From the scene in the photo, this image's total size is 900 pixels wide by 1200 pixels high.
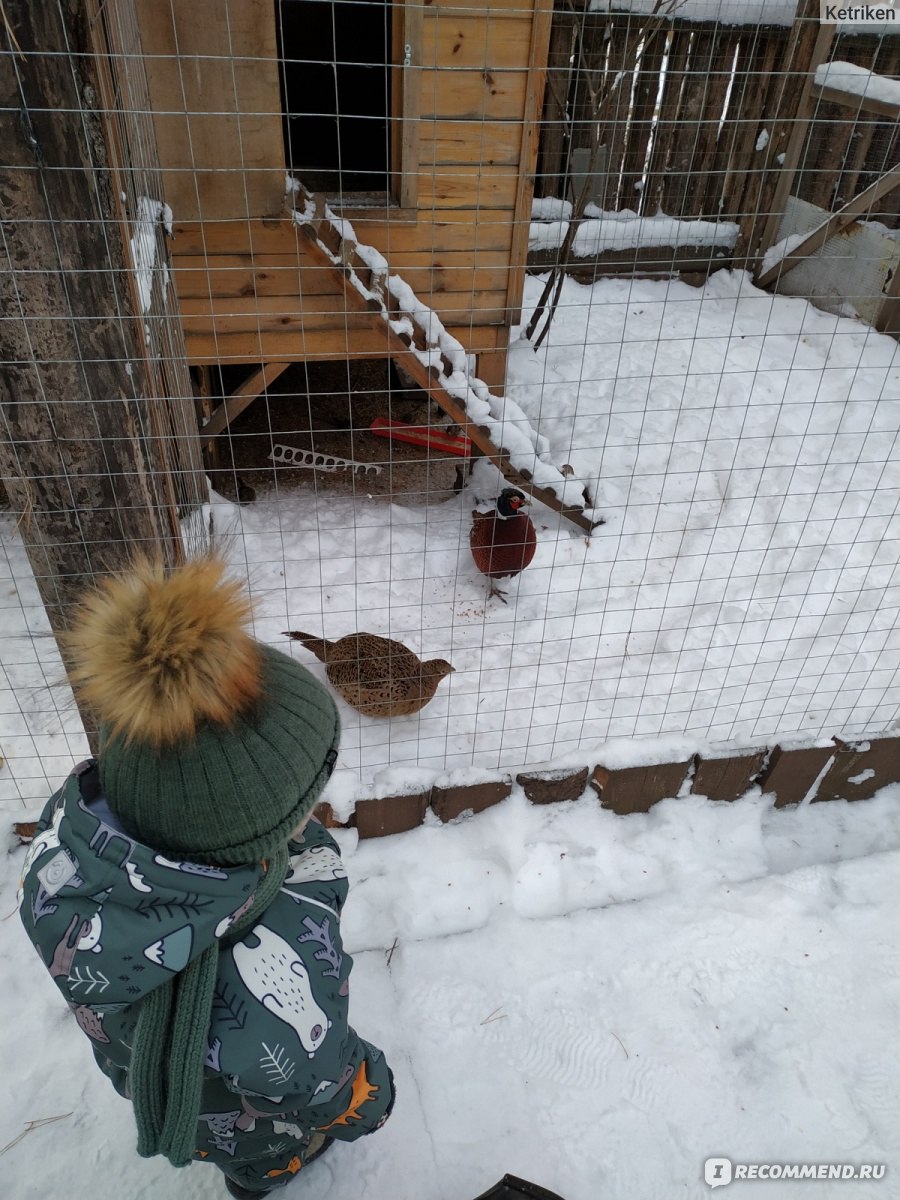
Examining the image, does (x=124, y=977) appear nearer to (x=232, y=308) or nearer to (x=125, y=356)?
(x=125, y=356)

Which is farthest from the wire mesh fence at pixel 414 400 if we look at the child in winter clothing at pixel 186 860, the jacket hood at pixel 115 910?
the jacket hood at pixel 115 910

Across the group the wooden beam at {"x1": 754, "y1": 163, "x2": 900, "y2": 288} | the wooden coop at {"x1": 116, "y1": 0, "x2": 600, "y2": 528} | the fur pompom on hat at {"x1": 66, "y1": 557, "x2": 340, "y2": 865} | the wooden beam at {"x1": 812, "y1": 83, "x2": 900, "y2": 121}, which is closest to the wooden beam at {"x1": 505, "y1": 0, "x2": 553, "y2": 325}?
the wooden coop at {"x1": 116, "y1": 0, "x2": 600, "y2": 528}

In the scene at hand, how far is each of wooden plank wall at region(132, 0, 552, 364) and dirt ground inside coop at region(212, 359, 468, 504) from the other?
1.27ft

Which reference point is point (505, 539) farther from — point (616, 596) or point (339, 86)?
point (339, 86)

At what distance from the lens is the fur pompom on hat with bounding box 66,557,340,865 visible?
0.91 metres

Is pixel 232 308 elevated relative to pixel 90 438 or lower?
lower

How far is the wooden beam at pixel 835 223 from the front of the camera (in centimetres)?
496

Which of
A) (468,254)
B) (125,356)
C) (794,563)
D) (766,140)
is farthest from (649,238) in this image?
(125,356)

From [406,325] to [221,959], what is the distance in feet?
9.13

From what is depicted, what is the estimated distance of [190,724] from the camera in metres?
0.91

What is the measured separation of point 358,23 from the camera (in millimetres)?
5020

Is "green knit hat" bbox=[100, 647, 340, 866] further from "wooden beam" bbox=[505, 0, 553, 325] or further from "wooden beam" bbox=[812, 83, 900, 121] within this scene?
"wooden beam" bbox=[812, 83, 900, 121]

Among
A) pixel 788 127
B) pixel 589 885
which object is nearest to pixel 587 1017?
pixel 589 885

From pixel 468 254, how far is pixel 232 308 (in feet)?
3.76
